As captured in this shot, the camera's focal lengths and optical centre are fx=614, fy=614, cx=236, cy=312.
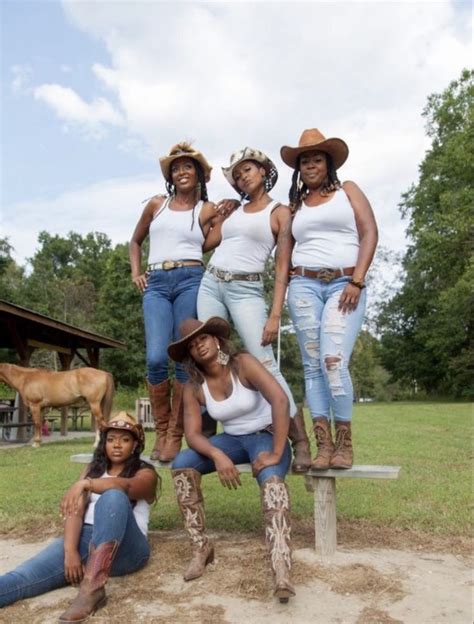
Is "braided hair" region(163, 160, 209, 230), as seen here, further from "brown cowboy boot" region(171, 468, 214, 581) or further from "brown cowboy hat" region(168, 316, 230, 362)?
"brown cowboy boot" region(171, 468, 214, 581)

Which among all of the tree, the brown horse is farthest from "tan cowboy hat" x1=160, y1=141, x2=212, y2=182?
the tree

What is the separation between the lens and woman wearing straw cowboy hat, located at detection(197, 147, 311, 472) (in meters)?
4.05

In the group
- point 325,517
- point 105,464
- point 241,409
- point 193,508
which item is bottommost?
point 325,517

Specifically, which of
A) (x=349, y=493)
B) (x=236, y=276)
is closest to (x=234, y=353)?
(x=236, y=276)

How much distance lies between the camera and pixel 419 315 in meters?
34.5

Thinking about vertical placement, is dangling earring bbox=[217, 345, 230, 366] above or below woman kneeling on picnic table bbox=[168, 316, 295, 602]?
above

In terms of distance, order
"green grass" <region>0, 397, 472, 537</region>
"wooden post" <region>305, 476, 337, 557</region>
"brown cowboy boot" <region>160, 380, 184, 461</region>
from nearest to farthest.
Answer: "wooden post" <region>305, 476, 337, 557</region> < "brown cowboy boot" <region>160, 380, 184, 461</region> < "green grass" <region>0, 397, 472, 537</region>

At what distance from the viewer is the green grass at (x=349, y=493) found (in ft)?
17.0

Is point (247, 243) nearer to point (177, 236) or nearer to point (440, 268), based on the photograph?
→ point (177, 236)

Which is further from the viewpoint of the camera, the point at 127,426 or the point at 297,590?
the point at 127,426

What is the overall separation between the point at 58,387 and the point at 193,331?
28.6 feet

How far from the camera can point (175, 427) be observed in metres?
4.37

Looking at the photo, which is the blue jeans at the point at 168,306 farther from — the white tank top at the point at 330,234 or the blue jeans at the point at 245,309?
the white tank top at the point at 330,234

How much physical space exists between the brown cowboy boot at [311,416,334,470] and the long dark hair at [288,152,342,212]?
56.0 inches
